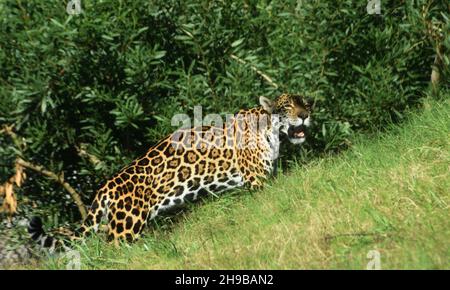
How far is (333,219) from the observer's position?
7.73m

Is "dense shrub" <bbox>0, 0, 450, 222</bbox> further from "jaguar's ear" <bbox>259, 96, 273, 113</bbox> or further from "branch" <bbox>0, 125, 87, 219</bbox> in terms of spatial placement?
"jaguar's ear" <bbox>259, 96, 273, 113</bbox>

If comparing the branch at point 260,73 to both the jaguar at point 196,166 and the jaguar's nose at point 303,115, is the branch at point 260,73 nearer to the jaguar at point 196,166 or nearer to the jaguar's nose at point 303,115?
the jaguar at point 196,166

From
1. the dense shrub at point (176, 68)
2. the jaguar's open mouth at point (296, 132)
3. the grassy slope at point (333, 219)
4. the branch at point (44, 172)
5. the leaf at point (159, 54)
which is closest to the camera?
the grassy slope at point (333, 219)

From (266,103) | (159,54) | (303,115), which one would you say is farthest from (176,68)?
(303,115)

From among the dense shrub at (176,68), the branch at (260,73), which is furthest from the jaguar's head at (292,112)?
the branch at (260,73)

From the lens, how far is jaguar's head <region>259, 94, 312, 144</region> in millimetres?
9516

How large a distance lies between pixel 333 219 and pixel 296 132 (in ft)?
7.09

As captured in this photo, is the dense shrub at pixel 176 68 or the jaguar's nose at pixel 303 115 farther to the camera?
the jaguar's nose at pixel 303 115

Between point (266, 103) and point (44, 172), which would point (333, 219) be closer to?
point (266, 103)

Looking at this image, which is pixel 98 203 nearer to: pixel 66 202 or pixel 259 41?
pixel 66 202

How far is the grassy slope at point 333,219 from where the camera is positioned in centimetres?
711

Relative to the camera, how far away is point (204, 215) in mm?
9430

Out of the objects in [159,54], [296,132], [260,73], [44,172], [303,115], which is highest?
[159,54]

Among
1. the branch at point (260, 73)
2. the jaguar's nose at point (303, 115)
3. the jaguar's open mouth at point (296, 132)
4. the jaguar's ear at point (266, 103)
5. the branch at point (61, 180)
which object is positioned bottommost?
the branch at point (61, 180)
